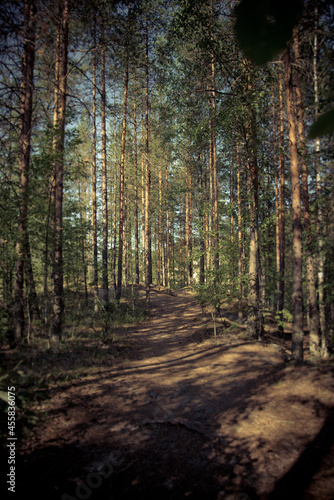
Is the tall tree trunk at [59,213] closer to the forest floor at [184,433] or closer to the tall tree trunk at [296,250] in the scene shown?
the forest floor at [184,433]

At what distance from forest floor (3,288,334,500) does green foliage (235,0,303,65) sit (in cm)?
418

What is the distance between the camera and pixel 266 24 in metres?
0.65

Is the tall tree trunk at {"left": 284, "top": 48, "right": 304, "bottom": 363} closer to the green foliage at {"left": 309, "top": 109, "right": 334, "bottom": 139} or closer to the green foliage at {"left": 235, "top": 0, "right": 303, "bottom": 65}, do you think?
the green foliage at {"left": 309, "top": 109, "right": 334, "bottom": 139}

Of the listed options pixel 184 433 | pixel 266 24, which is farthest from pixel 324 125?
pixel 184 433

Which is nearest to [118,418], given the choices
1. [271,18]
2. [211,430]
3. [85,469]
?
[85,469]

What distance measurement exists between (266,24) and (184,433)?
5226mm

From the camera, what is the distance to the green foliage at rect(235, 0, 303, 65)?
62cm

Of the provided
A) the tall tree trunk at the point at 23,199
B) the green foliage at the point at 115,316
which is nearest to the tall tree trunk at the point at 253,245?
the green foliage at the point at 115,316

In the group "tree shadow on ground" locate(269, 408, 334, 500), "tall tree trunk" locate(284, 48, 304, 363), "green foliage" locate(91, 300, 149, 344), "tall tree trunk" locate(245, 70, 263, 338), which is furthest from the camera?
"green foliage" locate(91, 300, 149, 344)

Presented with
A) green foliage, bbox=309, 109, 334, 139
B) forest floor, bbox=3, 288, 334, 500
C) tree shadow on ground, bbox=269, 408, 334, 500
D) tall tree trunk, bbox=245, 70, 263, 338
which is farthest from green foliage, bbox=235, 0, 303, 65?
tall tree trunk, bbox=245, 70, 263, 338

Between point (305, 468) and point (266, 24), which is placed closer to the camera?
point (266, 24)

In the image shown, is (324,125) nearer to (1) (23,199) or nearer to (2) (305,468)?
(2) (305,468)

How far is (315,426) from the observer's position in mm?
4301

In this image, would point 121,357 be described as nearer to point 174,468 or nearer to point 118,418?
point 118,418
